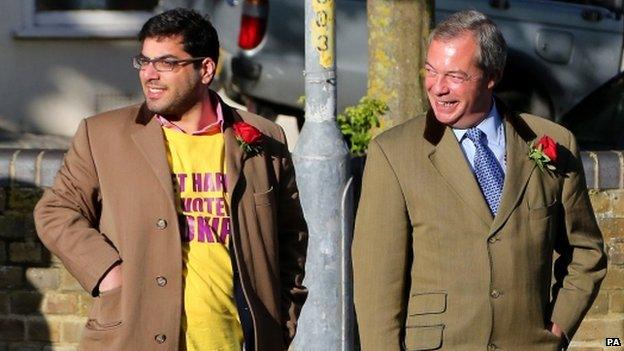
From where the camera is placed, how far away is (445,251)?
4285 millimetres

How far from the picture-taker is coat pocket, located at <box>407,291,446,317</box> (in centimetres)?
430

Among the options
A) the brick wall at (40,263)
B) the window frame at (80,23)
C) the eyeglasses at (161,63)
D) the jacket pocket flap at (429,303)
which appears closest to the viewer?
the jacket pocket flap at (429,303)

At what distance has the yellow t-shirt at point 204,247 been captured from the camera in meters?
4.41

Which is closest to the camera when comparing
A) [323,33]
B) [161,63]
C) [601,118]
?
[161,63]

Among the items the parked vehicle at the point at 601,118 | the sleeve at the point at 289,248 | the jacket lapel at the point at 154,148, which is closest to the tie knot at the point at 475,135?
the sleeve at the point at 289,248

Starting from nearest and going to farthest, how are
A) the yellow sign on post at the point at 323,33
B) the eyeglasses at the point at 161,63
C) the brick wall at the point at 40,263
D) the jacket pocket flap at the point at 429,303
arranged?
the jacket pocket flap at the point at 429,303 → the eyeglasses at the point at 161,63 → the yellow sign on post at the point at 323,33 → the brick wall at the point at 40,263

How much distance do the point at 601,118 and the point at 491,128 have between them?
6.63 m

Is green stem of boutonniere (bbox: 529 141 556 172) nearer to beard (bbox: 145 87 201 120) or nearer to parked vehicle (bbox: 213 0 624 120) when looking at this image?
beard (bbox: 145 87 201 120)

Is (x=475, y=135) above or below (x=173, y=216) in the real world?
above

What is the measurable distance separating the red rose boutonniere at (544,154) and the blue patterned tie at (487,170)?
0.35 feet

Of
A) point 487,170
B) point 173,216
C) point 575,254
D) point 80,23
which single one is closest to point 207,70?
point 173,216

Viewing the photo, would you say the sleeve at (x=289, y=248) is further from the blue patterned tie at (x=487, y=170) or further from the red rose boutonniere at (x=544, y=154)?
the red rose boutonniere at (x=544, y=154)

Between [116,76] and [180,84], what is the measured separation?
9.28 meters

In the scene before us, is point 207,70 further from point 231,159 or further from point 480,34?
point 480,34
